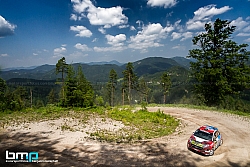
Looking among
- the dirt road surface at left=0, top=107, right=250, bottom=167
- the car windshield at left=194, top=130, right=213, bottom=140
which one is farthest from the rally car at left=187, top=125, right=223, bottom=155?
the dirt road surface at left=0, top=107, right=250, bottom=167

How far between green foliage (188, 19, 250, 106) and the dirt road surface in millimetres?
13497

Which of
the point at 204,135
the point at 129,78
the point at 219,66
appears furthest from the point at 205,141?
the point at 129,78

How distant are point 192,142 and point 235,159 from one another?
2499mm

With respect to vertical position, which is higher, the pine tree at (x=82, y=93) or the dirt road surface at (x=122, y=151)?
the pine tree at (x=82, y=93)

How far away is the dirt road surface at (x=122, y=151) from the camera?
8.64 meters

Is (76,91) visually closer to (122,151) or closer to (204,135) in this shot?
A: (122,151)

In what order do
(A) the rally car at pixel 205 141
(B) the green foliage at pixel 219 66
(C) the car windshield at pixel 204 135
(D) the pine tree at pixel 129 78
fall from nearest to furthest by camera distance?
(A) the rally car at pixel 205 141 → (C) the car windshield at pixel 204 135 → (B) the green foliage at pixel 219 66 → (D) the pine tree at pixel 129 78

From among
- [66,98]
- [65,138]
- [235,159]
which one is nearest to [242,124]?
[235,159]

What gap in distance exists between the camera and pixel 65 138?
38.6ft

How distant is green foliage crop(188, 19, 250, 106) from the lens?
2386 centimetres

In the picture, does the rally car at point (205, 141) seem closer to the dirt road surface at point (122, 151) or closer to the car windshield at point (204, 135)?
the car windshield at point (204, 135)

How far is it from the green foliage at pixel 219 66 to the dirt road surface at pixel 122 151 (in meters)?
13.5

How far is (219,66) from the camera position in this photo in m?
25.1

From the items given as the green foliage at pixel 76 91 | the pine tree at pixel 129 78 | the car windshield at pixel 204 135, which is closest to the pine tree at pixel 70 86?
the green foliage at pixel 76 91
